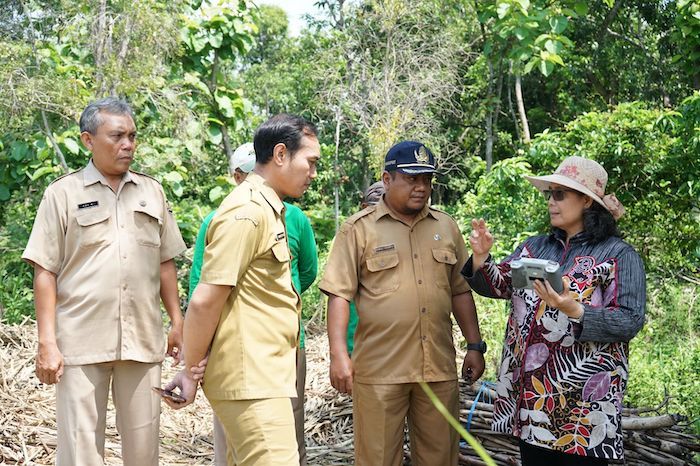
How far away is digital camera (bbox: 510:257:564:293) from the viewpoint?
3.02m

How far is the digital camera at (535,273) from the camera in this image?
3022 millimetres

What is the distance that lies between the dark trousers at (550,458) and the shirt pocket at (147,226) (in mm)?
1896

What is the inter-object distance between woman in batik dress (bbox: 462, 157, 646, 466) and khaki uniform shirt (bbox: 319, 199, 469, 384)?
11.5 inches

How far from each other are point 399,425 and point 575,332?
0.97m

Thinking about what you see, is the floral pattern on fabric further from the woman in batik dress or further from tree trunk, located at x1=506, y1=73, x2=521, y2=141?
tree trunk, located at x1=506, y1=73, x2=521, y2=141

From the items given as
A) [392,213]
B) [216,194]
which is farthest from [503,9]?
[216,194]

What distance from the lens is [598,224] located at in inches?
Answer: 133

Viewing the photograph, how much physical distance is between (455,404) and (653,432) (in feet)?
4.43

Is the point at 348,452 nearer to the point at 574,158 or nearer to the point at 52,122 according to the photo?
the point at 574,158

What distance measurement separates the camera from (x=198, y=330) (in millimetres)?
2789

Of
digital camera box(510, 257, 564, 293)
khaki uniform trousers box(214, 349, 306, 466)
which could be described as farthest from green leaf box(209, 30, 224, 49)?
digital camera box(510, 257, 564, 293)

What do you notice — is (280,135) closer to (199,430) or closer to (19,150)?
(199,430)

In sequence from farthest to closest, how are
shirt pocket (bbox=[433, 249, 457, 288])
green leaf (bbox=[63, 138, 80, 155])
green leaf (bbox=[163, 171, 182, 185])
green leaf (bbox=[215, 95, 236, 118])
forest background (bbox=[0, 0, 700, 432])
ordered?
green leaf (bbox=[215, 95, 236, 118])
green leaf (bbox=[163, 171, 182, 185])
green leaf (bbox=[63, 138, 80, 155])
forest background (bbox=[0, 0, 700, 432])
shirt pocket (bbox=[433, 249, 457, 288])

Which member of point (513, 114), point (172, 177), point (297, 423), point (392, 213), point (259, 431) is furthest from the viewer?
point (513, 114)
